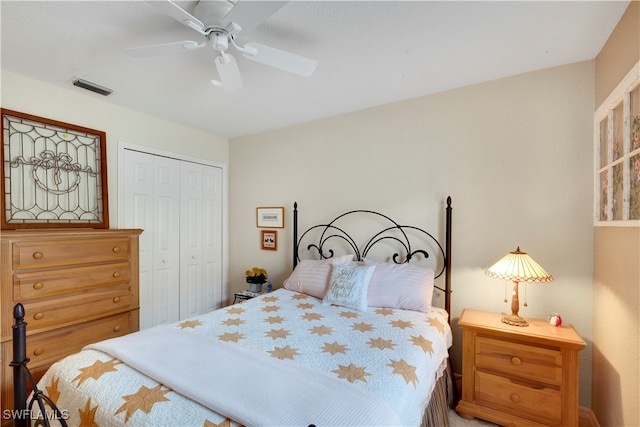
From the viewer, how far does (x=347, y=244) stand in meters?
2.95

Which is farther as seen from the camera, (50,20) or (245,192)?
(245,192)

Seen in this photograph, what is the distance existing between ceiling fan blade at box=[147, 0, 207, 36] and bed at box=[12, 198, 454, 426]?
1.36m

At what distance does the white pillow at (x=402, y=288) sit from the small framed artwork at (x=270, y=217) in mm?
1438

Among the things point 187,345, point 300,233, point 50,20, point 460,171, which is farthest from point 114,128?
point 460,171

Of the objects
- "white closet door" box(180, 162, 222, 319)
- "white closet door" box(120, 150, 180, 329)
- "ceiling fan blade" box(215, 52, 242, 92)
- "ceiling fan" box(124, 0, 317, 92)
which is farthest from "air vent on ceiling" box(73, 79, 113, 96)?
"ceiling fan blade" box(215, 52, 242, 92)

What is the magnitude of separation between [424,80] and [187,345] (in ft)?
7.90

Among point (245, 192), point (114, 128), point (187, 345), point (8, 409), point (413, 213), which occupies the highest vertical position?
point (114, 128)

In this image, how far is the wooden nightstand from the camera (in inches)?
67.9

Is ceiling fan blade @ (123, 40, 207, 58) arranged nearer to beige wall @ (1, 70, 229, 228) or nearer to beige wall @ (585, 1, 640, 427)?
beige wall @ (1, 70, 229, 228)

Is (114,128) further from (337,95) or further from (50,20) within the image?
(337,95)

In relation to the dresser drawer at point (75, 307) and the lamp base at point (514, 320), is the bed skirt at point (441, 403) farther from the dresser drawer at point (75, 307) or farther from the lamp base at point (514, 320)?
the dresser drawer at point (75, 307)

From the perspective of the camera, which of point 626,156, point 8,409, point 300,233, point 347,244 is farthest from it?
point 300,233

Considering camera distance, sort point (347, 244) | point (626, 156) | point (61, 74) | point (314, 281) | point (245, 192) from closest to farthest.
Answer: point (626, 156)
point (61, 74)
point (314, 281)
point (347, 244)
point (245, 192)

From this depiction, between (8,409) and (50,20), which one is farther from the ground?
(50,20)
